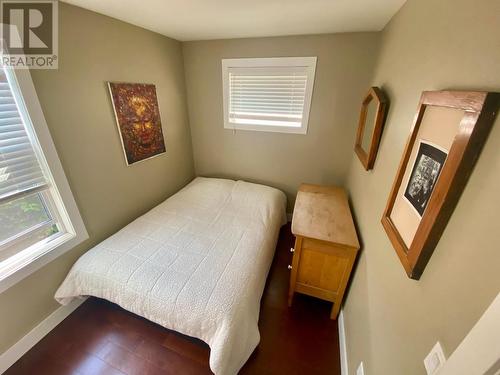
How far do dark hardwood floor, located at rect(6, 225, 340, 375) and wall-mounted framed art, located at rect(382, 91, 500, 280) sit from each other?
1128 millimetres

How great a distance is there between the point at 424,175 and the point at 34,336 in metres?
2.51

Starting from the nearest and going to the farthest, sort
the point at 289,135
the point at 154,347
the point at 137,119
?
the point at 154,347, the point at 137,119, the point at 289,135

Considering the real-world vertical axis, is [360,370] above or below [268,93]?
below

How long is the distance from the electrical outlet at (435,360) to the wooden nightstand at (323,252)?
81 cm

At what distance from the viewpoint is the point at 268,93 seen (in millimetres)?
2262

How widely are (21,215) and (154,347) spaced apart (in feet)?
4.15

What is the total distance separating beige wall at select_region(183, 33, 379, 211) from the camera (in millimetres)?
1944

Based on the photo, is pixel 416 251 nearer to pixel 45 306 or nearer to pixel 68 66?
pixel 68 66

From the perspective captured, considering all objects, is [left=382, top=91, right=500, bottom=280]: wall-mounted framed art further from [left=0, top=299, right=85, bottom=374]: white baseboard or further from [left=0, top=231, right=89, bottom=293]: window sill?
[left=0, top=299, right=85, bottom=374]: white baseboard

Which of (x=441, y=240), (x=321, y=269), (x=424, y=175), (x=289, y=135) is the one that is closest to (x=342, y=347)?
(x=321, y=269)

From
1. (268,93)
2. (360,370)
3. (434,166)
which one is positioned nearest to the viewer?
(434,166)

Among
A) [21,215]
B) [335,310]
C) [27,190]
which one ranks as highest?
[27,190]

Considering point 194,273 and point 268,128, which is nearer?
point 194,273

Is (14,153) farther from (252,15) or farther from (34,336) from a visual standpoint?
(252,15)
